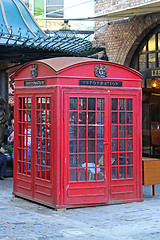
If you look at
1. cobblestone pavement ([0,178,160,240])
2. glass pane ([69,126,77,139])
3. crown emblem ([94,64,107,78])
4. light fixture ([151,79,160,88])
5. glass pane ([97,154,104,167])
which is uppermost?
light fixture ([151,79,160,88])

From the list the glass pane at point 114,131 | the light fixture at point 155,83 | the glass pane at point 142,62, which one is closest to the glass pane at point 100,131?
the glass pane at point 114,131

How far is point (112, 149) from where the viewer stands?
9078 mm

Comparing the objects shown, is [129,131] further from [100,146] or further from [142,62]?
[142,62]

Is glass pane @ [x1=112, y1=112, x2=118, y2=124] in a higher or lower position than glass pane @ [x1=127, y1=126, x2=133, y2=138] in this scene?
higher

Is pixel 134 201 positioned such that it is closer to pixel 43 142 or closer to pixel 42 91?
pixel 43 142

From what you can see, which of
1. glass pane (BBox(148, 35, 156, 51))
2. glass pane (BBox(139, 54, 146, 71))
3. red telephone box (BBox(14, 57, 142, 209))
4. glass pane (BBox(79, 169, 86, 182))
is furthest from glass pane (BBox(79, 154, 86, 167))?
glass pane (BBox(139, 54, 146, 71))

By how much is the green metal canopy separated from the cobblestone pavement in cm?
542

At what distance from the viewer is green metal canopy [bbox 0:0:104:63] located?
13633 millimetres

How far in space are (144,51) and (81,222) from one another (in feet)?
30.9

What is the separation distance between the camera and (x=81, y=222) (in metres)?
7.72

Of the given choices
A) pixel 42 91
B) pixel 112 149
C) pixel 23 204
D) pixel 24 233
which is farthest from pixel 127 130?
pixel 24 233

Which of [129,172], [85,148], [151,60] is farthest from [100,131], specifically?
[151,60]

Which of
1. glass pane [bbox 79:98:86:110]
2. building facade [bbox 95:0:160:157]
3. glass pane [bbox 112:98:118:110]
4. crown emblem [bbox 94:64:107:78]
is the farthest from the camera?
building facade [bbox 95:0:160:157]

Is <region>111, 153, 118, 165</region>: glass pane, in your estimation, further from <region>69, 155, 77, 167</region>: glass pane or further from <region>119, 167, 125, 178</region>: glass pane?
<region>69, 155, 77, 167</region>: glass pane
